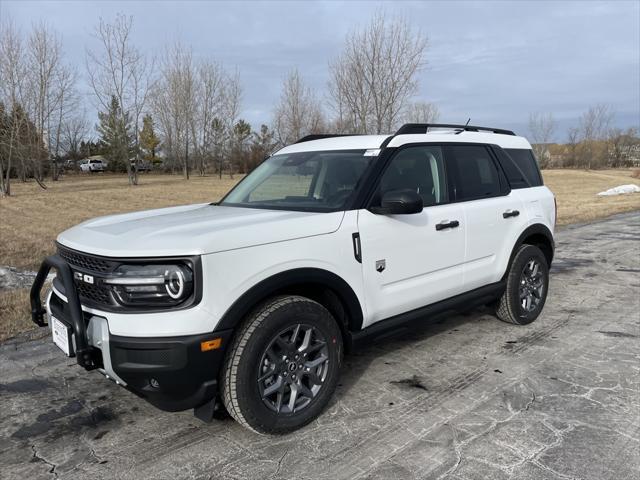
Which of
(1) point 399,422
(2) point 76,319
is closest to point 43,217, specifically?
(2) point 76,319

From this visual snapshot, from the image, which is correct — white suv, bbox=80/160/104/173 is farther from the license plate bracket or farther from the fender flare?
the fender flare

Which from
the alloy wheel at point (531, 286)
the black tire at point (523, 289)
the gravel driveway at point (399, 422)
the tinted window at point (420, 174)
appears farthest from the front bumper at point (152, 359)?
the alloy wheel at point (531, 286)

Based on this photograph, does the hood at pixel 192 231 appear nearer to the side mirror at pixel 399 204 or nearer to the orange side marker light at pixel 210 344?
the side mirror at pixel 399 204

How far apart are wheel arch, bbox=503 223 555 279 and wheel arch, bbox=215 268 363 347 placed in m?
2.06

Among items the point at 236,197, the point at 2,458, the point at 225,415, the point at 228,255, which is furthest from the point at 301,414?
the point at 236,197

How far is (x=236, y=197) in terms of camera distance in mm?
4293

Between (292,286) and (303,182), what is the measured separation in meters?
1.33

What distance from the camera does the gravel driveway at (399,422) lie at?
8.89ft

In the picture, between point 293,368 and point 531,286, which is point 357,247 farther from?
point 531,286

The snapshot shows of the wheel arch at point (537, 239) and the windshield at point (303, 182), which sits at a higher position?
the windshield at point (303, 182)

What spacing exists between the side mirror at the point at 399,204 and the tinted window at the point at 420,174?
0.56ft

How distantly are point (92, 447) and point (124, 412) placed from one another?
1.34ft

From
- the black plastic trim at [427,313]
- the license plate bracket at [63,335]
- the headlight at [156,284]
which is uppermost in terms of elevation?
the headlight at [156,284]

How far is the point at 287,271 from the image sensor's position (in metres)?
2.89
